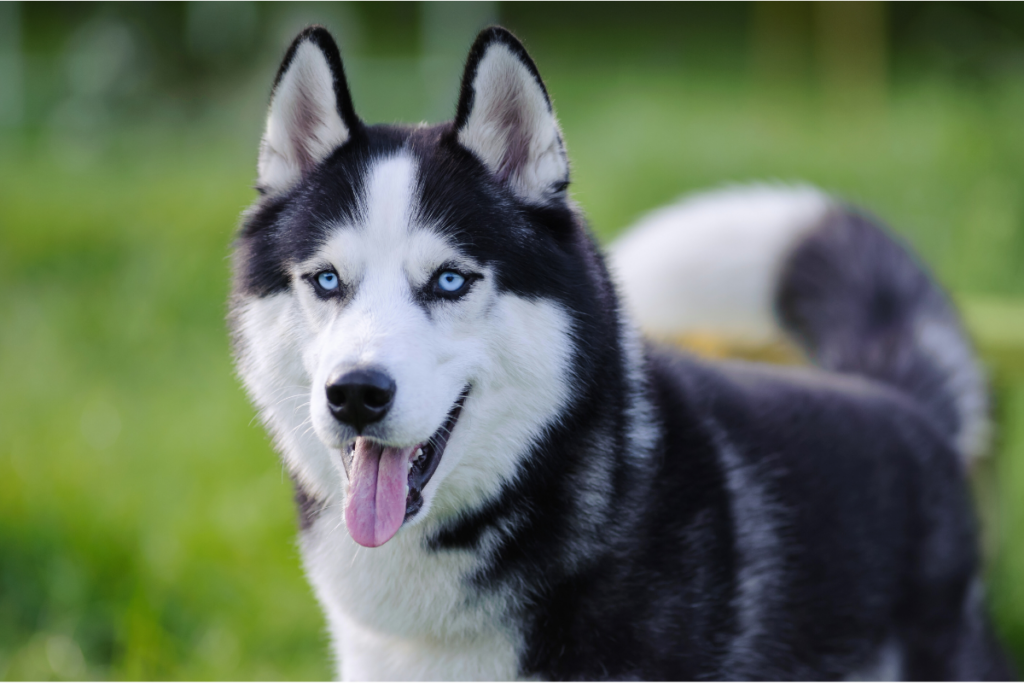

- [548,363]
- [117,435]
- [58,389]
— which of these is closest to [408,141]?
[548,363]

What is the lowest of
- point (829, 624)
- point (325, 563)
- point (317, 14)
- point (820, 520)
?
point (829, 624)

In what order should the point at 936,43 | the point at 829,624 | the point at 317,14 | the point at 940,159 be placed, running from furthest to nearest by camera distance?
the point at 317,14
the point at 936,43
the point at 940,159
the point at 829,624

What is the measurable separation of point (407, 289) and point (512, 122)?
1.59 feet

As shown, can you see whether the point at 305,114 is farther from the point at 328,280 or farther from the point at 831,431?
the point at 831,431

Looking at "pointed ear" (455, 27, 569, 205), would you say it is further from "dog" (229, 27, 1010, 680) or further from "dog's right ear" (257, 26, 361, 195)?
"dog's right ear" (257, 26, 361, 195)

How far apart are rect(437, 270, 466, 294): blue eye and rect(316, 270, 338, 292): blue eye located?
0.73 feet

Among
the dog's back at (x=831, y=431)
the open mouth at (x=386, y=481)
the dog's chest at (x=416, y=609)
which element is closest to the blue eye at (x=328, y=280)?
the open mouth at (x=386, y=481)

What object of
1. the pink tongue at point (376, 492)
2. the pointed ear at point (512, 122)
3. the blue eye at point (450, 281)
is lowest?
the pink tongue at point (376, 492)

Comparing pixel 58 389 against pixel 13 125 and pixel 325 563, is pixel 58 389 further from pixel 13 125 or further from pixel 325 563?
pixel 13 125

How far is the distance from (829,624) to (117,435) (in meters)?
3.53

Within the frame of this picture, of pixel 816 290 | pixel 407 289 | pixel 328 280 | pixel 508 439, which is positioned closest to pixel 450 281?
pixel 407 289

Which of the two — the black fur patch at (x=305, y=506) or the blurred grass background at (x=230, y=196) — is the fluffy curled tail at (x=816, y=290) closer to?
the blurred grass background at (x=230, y=196)

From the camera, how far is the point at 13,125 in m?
9.16

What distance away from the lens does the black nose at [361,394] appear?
1713 mm
